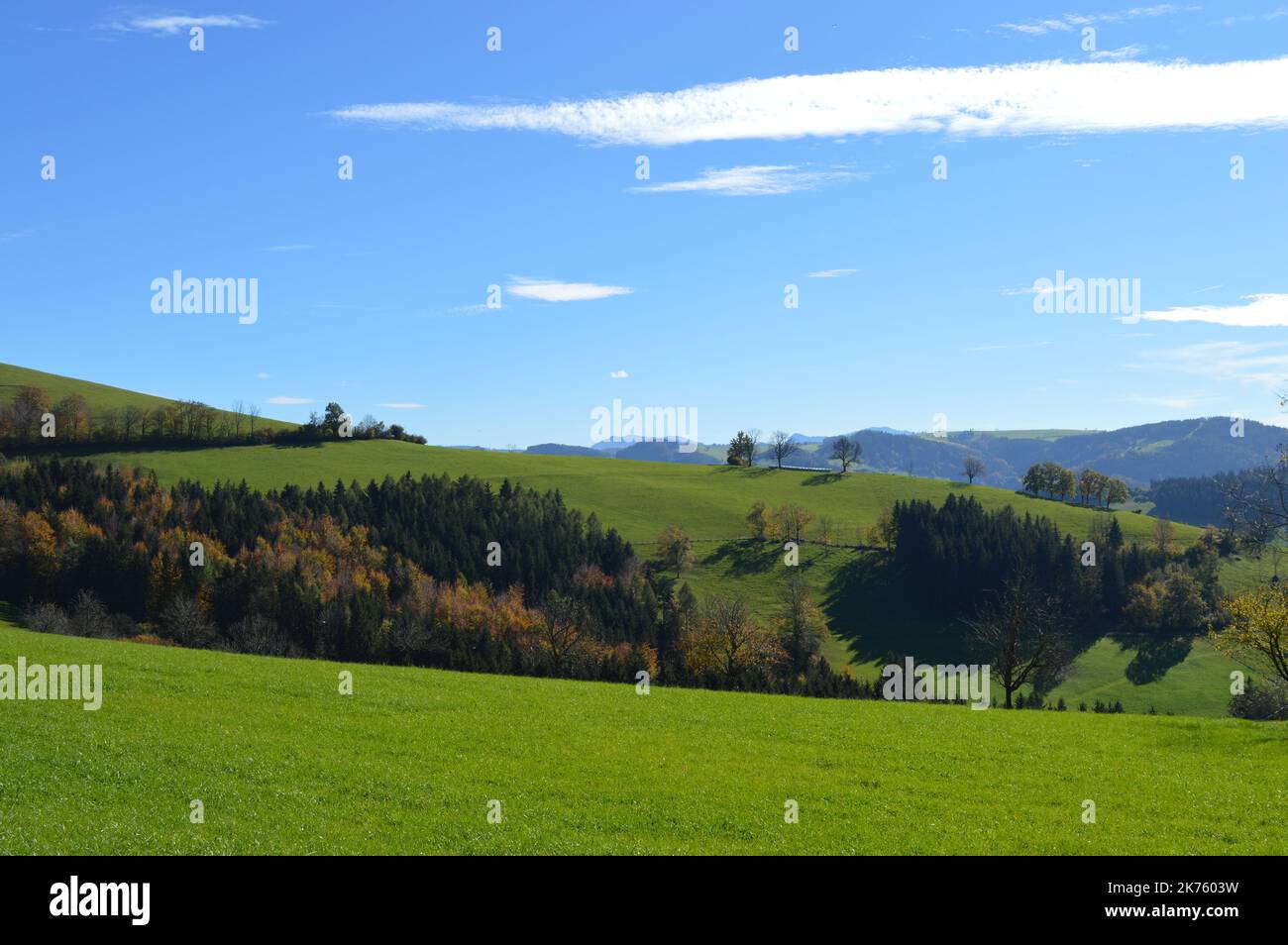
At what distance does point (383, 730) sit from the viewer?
34.0 metres

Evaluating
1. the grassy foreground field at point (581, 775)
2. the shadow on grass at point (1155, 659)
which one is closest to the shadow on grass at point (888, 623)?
the shadow on grass at point (1155, 659)

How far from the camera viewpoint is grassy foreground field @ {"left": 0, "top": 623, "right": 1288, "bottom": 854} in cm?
2322

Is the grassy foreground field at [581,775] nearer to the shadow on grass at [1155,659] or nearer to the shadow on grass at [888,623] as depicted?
the shadow on grass at [1155,659]

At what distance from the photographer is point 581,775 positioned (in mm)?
29047

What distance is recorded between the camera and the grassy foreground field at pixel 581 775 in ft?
76.2

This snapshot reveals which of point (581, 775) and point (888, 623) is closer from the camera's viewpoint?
point (581, 775)

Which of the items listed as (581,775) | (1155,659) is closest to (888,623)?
(1155,659)

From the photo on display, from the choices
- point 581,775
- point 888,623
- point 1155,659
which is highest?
point 581,775

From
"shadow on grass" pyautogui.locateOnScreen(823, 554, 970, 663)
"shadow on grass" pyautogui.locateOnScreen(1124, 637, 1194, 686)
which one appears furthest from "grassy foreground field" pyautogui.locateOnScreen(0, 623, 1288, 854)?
"shadow on grass" pyautogui.locateOnScreen(823, 554, 970, 663)

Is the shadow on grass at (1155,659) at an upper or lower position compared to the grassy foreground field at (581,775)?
lower

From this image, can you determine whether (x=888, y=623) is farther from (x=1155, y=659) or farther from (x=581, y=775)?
(x=581, y=775)

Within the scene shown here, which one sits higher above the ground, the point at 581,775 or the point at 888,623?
the point at 581,775
